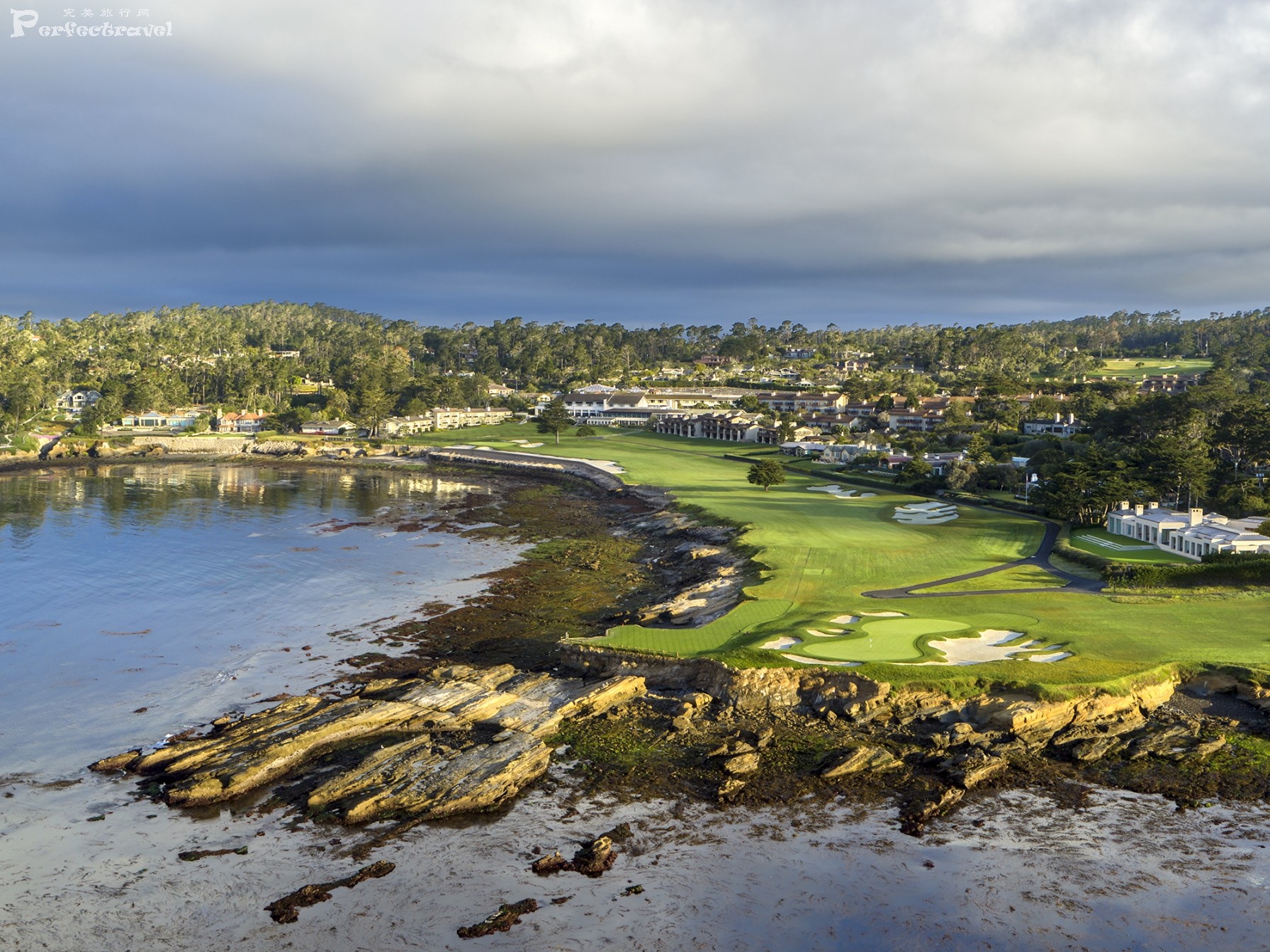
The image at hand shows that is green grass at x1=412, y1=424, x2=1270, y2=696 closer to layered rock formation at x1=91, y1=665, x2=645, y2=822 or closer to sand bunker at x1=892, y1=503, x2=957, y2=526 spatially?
sand bunker at x1=892, y1=503, x2=957, y2=526

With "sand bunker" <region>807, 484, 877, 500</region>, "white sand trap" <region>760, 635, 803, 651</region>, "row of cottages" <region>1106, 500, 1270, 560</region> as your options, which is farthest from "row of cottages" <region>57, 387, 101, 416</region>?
"row of cottages" <region>1106, 500, 1270, 560</region>

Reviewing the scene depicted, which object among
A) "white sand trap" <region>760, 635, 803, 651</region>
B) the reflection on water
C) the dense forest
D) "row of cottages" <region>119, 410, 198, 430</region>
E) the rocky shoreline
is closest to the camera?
the rocky shoreline

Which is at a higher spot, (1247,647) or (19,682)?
(1247,647)

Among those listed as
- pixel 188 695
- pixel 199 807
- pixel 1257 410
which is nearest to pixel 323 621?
pixel 188 695

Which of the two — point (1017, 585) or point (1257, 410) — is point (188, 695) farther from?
point (1257, 410)

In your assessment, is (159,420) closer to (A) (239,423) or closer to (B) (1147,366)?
(A) (239,423)

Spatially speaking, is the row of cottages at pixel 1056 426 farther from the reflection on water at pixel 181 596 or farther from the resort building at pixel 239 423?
the resort building at pixel 239 423

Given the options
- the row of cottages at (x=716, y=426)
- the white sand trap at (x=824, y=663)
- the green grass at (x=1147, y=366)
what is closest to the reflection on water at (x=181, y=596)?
the white sand trap at (x=824, y=663)
